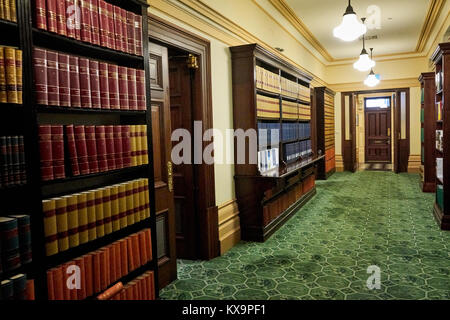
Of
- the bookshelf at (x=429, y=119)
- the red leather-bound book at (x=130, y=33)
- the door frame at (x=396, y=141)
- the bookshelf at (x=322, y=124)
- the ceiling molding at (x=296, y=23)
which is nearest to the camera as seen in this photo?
the red leather-bound book at (x=130, y=33)

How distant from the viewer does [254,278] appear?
3375mm

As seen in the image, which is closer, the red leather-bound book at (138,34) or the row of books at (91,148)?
the row of books at (91,148)

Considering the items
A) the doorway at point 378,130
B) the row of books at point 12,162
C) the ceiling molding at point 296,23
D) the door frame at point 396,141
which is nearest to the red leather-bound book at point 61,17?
the row of books at point 12,162

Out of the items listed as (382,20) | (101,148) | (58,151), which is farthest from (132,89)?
(382,20)

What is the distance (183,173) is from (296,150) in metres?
2.90

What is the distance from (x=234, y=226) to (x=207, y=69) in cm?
193

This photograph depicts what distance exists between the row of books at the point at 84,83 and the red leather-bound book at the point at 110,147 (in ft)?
0.48

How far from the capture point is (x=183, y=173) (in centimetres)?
396

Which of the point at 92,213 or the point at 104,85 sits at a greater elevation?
the point at 104,85

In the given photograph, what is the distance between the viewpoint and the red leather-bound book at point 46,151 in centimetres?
186

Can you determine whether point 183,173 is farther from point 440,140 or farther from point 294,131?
point 440,140

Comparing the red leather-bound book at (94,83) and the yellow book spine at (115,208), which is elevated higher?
the red leather-bound book at (94,83)

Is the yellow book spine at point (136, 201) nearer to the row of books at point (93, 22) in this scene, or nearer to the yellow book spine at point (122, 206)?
the yellow book spine at point (122, 206)
